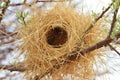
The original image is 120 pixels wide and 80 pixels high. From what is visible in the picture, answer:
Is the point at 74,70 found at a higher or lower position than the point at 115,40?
lower

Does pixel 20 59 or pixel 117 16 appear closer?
pixel 117 16

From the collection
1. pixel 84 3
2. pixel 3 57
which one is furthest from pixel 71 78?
pixel 3 57

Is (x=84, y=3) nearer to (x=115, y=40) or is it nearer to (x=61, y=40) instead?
(x=61, y=40)

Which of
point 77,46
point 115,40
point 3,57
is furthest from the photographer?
point 3,57

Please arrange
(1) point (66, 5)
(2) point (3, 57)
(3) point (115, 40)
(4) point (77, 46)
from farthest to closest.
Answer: (2) point (3, 57), (1) point (66, 5), (4) point (77, 46), (3) point (115, 40)

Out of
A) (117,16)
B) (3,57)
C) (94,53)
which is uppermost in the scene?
(117,16)
